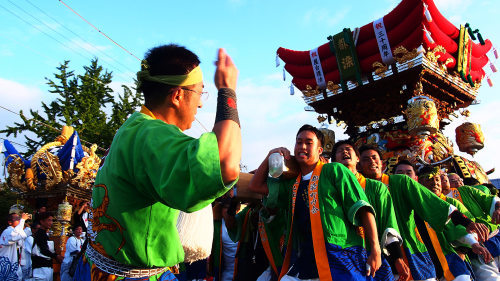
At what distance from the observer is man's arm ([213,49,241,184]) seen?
1.17m

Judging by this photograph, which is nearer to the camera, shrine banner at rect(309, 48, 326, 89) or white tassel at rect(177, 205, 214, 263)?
white tassel at rect(177, 205, 214, 263)

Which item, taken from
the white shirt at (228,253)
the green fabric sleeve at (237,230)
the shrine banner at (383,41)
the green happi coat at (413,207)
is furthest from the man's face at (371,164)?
the shrine banner at (383,41)

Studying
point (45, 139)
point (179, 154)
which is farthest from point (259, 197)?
point (45, 139)

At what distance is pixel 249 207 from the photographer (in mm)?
4465

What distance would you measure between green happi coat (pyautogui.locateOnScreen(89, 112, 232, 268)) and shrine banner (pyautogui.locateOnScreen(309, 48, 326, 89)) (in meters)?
7.42

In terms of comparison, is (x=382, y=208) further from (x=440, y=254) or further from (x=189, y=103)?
(x=189, y=103)

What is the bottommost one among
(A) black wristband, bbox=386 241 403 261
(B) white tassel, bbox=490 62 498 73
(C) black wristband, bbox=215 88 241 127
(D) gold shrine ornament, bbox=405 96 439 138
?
(A) black wristband, bbox=386 241 403 261

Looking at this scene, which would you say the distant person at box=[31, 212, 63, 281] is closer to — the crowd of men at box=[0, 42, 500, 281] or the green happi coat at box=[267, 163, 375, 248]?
the crowd of men at box=[0, 42, 500, 281]

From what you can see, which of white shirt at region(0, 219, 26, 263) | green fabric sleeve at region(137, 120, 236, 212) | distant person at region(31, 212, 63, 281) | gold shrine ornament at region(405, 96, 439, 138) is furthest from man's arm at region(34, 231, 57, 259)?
gold shrine ornament at region(405, 96, 439, 138)

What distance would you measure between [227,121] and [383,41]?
7012 mm

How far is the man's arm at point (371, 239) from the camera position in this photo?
2408 millimetres

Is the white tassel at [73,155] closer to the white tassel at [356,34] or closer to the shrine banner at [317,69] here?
the shrine banner at [317,69]

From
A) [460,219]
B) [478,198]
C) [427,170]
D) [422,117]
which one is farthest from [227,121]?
[422,117]

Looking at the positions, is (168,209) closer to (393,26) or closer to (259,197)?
(259,197)
